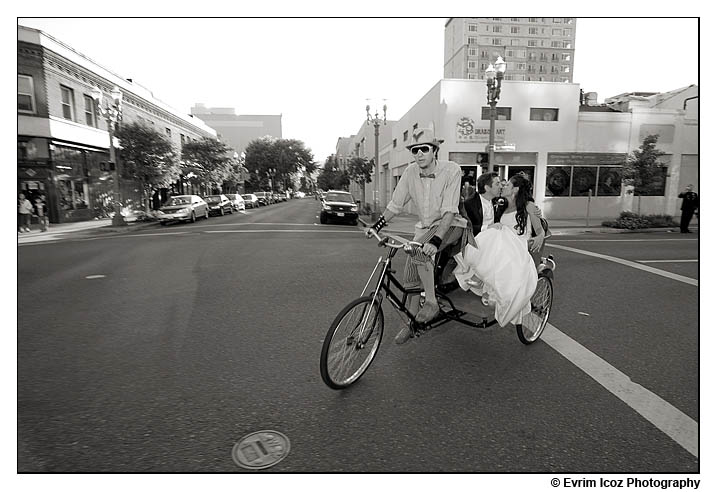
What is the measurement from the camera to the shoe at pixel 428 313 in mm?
3645

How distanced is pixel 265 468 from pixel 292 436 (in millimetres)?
299

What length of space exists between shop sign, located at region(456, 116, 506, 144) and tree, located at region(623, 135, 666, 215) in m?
6.09

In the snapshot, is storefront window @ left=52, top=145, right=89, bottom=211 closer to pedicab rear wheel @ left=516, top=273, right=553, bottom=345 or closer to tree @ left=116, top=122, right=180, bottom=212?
tree @ left=116, top=122, right=180, bottom=212

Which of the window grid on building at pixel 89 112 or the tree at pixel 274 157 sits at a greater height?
the tree at pixel 274 157

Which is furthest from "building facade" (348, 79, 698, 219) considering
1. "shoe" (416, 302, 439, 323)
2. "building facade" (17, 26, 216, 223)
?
"shoe" (416, 302, 439, 323)

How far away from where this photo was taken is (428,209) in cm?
372

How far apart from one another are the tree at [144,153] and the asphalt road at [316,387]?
15.7 m

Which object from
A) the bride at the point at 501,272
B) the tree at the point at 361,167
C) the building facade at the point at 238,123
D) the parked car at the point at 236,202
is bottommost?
the bride at the point at 501,272

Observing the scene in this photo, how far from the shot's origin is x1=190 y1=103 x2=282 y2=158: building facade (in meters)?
99.6

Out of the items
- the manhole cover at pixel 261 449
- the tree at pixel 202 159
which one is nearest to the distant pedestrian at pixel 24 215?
the tree at pixel 202 159

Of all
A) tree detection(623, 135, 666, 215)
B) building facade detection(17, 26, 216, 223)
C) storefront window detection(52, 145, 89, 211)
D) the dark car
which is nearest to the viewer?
→ tree detection(623, 135, 666, 215)

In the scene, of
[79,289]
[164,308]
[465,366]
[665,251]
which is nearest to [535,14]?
[465,366]

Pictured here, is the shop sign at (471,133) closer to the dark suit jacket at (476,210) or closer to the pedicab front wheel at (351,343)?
the dark suit jacket at (476,210)

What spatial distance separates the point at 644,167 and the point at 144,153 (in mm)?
22476
